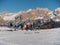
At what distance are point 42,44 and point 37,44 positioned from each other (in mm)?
120

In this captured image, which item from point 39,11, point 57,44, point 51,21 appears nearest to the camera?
point 57,44

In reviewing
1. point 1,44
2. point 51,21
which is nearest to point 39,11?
point 51,21

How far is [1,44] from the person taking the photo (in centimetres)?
420

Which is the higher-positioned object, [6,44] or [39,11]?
[39,11]

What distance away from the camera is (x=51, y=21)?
5562cm

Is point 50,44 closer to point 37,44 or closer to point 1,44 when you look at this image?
point 37,44

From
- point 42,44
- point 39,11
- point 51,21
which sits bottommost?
point 42,44

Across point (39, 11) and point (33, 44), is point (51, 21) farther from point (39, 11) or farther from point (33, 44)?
point (39, 11)

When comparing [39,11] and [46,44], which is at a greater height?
[39,11]

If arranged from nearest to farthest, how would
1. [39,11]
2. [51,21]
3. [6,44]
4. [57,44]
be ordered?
[57,44], [6,44], [51,21], [39,11]

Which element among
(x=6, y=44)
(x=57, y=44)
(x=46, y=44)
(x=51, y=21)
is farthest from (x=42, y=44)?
(x=51, y=21)

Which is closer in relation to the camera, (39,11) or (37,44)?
(37,44)

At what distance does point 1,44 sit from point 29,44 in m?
0.69

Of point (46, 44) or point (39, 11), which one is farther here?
point (39, 11)
